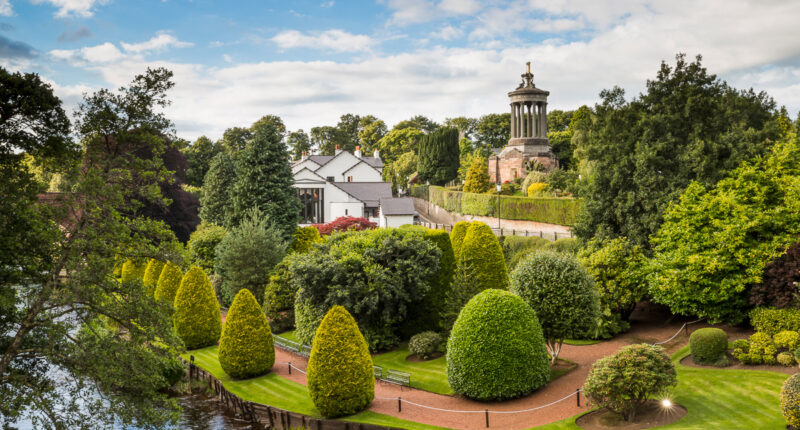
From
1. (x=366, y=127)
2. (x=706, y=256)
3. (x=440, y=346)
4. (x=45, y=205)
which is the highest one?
(x=366, y=127)

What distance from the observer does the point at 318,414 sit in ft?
66.2

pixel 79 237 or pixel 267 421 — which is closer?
pixel 79 237

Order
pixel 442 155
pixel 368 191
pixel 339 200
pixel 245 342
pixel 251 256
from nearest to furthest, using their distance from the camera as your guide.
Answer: pixel 245 342, pixel 251 256, pixel 339 200, pixel 368 191, pixel 442 155

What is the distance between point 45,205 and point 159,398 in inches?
230

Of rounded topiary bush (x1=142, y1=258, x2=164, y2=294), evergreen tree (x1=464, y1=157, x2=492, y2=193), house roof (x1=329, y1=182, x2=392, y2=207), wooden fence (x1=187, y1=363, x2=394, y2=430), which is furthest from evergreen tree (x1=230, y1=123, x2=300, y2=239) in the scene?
evergreen tree (x1=464, y1=157, x2=492, y2=193)

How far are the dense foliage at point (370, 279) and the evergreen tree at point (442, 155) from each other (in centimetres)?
6408

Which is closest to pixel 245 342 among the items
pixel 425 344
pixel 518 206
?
pixel 425 344

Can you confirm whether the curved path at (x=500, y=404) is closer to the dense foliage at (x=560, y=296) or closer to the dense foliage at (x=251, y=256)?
the dense foliage at (x=560, y=296)

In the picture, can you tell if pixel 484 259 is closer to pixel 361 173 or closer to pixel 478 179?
pixel 478 179

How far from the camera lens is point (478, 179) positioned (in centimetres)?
6525

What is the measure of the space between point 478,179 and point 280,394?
46114mm

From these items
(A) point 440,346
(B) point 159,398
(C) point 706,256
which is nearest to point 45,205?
(B) point 159,398

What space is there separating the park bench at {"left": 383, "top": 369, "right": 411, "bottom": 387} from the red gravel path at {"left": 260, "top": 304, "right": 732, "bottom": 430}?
22cm

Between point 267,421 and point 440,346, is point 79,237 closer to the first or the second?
point 267,421
